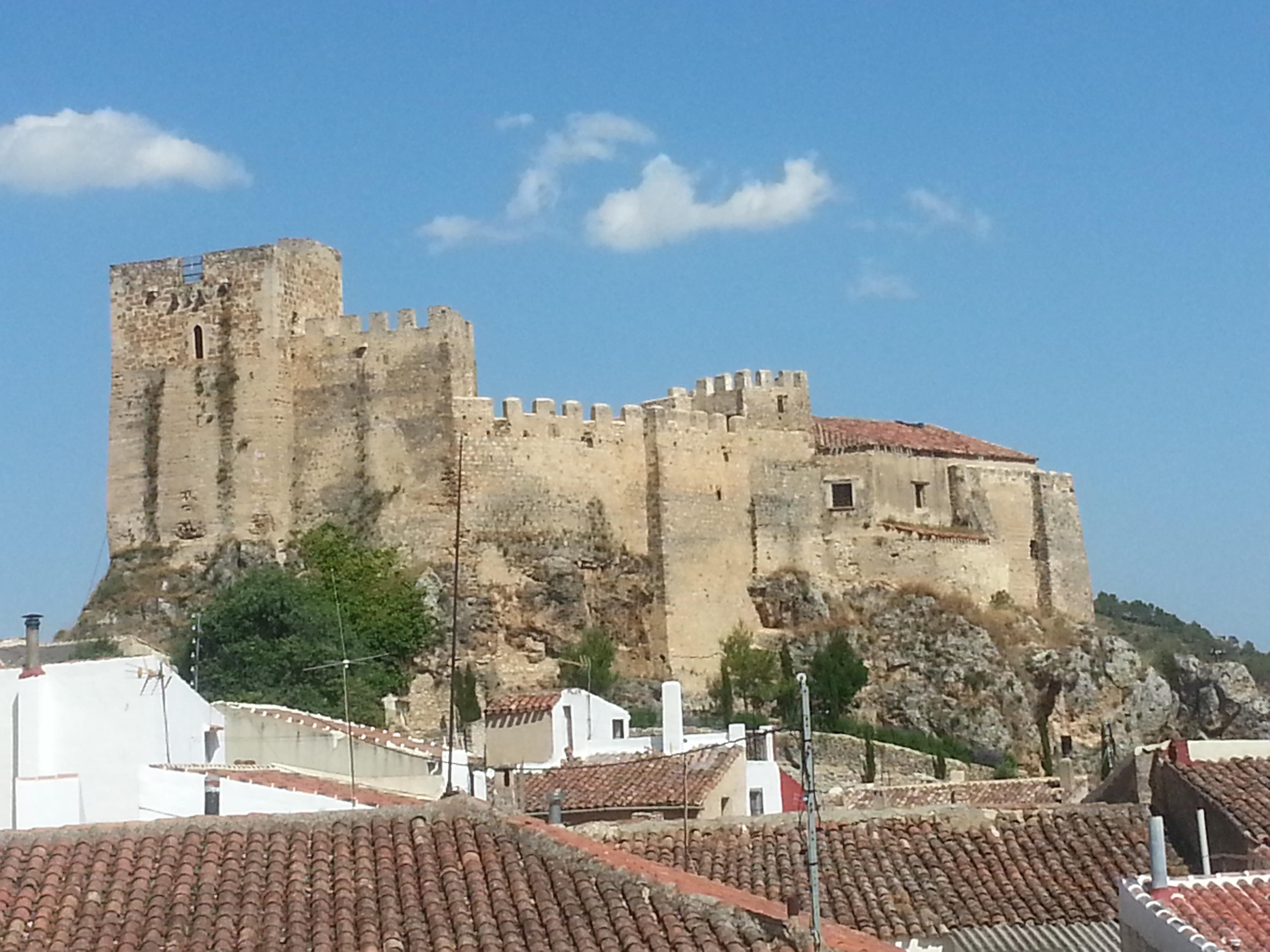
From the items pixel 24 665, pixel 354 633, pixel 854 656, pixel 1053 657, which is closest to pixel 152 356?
pixel 354 633

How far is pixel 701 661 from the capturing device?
55.6 metres

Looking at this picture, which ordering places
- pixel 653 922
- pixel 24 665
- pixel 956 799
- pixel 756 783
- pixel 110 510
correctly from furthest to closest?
pixel 110 510 → pixel 956 799 → pixel 756 783 → pixel 24 665 → pixel 653 922

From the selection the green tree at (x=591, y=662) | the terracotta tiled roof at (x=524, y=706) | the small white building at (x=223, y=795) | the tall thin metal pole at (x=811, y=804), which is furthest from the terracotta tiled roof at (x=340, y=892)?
the green tree at (x=591, y=662)

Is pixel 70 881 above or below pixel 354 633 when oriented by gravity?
below

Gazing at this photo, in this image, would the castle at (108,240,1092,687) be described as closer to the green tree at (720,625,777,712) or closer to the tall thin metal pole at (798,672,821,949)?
the green tree at (720,625,777,712)

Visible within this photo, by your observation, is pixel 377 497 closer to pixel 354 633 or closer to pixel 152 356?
pixel 354 633

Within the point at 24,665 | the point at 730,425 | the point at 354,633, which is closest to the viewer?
the point at 24,665

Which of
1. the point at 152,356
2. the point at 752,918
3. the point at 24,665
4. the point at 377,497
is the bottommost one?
the point at 752,918

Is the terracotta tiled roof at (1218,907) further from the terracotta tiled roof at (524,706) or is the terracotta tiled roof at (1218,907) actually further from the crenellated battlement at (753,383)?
the crenellated battlement at (753,383)

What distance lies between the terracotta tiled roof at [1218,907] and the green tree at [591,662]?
35.3m

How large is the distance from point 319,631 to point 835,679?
13.8 m

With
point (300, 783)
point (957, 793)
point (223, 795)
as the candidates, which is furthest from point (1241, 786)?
point (957, 793)

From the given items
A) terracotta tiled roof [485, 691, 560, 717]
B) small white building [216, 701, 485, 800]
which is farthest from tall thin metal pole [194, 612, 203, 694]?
small white building [216, 701, 485, 800]

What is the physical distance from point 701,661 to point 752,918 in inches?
1667
